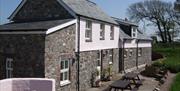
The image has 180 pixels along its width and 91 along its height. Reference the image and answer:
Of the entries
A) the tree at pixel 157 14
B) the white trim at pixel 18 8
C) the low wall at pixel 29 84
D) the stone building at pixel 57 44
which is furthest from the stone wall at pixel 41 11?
the tree at pixel 157 14

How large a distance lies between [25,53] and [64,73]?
7.89 ft

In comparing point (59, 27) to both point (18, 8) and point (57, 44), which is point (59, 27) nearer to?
point (57, 44)

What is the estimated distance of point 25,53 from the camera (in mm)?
13461

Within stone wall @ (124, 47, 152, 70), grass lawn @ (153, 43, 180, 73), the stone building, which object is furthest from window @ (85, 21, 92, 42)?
grass lawn @ (153, 43, 180, 73)

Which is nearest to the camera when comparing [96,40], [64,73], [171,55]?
[64,73]

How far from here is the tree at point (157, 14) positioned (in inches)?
2457

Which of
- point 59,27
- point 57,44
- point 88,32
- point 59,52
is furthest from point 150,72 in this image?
point 59,27

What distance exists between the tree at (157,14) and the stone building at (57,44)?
138 ft

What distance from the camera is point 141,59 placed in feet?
105

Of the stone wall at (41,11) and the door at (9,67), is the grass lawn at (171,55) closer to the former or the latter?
the stone wall at (41,11)

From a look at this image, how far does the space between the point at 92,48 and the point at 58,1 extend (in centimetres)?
368

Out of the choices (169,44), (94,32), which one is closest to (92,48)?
(94,32)

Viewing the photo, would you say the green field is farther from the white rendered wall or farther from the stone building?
the white rendered wall

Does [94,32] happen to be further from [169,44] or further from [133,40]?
[169,44]
